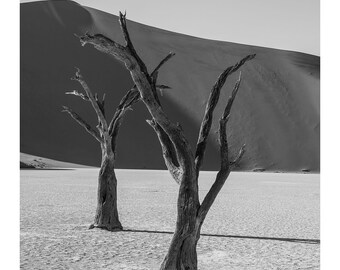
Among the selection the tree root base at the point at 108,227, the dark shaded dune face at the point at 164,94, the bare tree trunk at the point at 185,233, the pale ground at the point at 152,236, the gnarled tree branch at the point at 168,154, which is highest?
the dark shaded dune face at the point at 164,94

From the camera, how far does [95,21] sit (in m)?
83.9

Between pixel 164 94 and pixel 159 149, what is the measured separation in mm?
9974

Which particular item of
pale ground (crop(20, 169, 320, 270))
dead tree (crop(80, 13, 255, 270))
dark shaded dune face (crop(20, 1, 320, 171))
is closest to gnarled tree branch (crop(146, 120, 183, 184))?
dead tree (crop(80, 13, 255, 270))

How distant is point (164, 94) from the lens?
70.1 metres

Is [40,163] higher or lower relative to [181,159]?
lower

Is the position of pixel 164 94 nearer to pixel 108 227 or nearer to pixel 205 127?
pixel 108 227

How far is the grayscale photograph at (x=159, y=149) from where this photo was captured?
20.8ft

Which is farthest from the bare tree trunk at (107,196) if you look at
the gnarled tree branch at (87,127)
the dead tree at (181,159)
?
the dead tree at (181,159)

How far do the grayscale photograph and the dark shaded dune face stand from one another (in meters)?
0.18

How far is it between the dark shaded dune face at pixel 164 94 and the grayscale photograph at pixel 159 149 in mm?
181

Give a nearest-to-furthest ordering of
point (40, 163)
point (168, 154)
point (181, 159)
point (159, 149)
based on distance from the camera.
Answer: point (181, 159), point (168, 154), point (40, 163), point (159, 149)

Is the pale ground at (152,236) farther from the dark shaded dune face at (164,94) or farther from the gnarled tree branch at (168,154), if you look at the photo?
the dark shaded dune face at (164,94)

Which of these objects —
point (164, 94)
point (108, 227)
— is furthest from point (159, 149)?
point (108, 227)

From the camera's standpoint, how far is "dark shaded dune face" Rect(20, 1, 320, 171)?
2426 inches
